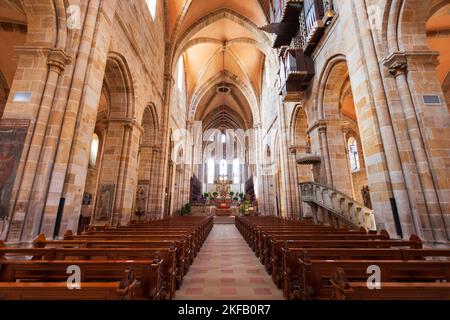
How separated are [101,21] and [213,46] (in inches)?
585

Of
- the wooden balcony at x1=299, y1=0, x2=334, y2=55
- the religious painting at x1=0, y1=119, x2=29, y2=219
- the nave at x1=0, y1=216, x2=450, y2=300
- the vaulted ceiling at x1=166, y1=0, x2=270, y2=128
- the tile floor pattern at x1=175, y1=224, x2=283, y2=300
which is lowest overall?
the tile floor pattern at x1=175, y1=224, x2=283, y2=300

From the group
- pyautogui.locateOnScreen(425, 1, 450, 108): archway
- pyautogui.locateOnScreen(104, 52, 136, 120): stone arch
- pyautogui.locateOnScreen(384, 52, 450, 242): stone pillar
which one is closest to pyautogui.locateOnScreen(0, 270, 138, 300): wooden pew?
pyautogui.locateOnScreen(384, 52, 450, 242): stone pillar

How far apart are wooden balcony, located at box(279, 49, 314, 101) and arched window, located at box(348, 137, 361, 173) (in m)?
11.1

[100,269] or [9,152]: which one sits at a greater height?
[9,152]

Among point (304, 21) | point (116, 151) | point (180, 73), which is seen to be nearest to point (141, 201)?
point (116, 151)

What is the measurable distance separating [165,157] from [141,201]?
2.88 m

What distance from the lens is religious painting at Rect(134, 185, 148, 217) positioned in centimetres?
1066

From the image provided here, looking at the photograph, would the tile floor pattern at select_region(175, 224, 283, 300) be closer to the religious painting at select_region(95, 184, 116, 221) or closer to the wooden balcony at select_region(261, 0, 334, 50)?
the religious painting at select_region(95, 184, 116, 221)

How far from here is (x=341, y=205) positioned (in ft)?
21.8

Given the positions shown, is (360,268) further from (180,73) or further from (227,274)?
(180,73)

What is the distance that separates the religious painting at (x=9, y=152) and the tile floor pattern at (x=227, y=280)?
3865 mm
